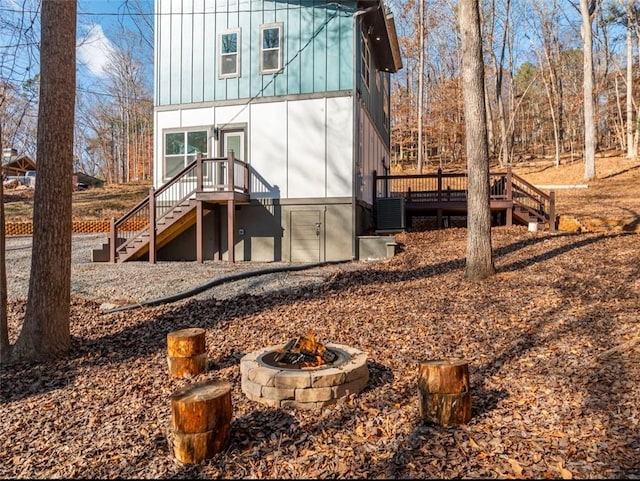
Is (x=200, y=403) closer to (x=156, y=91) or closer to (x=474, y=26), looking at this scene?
→ (x=474, y=26)

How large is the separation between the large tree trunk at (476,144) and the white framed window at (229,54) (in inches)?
252

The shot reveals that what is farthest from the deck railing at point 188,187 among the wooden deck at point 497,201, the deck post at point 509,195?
the deck post at point 509,195

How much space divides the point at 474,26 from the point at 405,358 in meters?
5.70

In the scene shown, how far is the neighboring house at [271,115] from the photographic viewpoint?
11219 mm

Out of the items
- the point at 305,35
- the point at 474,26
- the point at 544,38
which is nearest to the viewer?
the point at 474,26

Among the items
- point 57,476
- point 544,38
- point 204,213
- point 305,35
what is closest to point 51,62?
point 57,476

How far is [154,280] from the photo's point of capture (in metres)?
8.37

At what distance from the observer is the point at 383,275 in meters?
8.29

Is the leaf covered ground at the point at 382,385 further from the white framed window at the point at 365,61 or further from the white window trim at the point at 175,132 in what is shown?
the white framed window at the point at 365,61

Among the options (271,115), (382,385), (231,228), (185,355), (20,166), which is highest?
(20,166)

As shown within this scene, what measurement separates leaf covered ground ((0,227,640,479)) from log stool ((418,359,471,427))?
0.29 feet

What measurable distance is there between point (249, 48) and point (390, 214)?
595cm

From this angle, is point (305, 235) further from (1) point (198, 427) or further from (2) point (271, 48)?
(1) point (198, 427)

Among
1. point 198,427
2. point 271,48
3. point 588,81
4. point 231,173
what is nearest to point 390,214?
point 231,173
